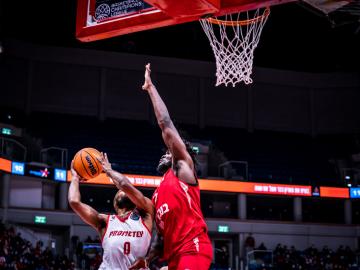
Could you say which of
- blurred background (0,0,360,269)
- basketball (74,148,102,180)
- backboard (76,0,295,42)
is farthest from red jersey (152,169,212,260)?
blurred background (0,0,360,269)

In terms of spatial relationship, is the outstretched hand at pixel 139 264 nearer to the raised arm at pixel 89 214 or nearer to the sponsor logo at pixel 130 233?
the sponsor logo at pixel 130 233

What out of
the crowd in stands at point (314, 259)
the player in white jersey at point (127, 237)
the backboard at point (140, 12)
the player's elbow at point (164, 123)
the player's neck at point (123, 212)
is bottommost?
the crowd in stands at point (314, 259)

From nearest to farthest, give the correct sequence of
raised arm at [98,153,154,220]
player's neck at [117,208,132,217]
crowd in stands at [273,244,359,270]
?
raised arm at [98,153,154,220] → player's neck at [117,208,132,217] → crowd in stands at [273,244,359,270]

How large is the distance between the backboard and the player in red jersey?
2.21 meters

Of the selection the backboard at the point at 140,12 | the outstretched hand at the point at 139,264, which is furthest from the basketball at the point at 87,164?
the backboard at the point at 140,12

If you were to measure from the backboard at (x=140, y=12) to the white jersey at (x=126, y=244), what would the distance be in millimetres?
2501

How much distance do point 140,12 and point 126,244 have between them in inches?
125

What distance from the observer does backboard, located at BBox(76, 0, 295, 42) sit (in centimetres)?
617

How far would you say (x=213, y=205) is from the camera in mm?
23438

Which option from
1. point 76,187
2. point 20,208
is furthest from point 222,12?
point 20,208

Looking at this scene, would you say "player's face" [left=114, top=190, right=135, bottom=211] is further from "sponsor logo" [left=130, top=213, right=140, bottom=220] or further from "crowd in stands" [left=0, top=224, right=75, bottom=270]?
"crowd in stands" [left=0, top=224, right=75, bottom=270]

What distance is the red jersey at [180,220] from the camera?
161 inches

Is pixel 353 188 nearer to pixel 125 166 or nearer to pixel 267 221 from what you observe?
pixel 267 221

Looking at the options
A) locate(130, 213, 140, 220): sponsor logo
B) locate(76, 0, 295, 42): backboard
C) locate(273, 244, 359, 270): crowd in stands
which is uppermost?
locate(76, 0, 295, 42): backboard
